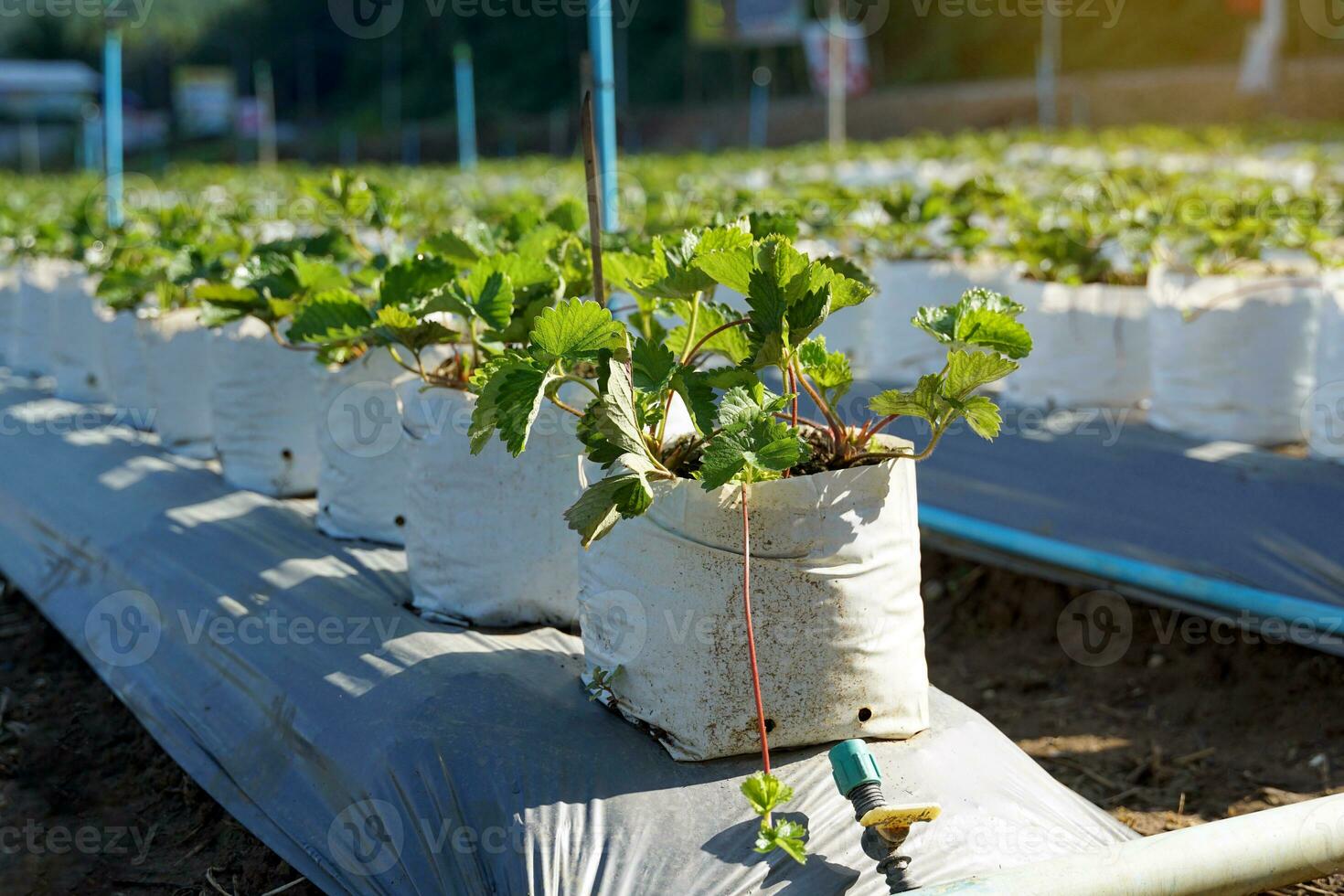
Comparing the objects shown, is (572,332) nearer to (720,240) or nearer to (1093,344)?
(720,240)

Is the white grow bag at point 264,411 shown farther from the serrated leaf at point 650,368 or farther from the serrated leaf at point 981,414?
the serrated leaf at point 981,414

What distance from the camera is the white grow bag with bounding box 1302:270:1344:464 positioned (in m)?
3.09

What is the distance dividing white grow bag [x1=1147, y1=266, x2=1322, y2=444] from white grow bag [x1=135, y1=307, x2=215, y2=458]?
2554 millimetres

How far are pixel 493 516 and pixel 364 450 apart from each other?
21.6 inches

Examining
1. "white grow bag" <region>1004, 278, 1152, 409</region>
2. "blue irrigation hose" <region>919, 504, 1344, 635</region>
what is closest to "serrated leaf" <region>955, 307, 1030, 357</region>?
"blue irrigation hose" <region>919, 504, 1344, 635</region>

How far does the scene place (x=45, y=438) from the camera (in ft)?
12.3

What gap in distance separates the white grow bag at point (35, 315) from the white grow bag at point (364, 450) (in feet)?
9.44

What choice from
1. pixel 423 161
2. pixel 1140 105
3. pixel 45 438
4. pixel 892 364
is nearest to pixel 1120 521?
pixel 892 364

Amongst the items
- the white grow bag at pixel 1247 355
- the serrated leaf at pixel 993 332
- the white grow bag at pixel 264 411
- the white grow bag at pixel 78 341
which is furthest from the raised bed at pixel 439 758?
the white grow bag at pixel 78 341

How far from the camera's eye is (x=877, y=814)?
5.02 ft

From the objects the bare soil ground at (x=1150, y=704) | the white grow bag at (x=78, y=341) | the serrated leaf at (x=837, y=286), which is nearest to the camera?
the serrated leaf at (x=837, y=286)

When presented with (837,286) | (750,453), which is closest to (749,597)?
(750,453)

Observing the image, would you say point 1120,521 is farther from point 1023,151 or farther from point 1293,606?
point 1023,151

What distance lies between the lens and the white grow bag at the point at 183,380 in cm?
341
